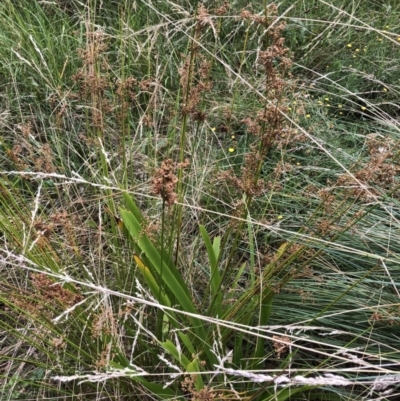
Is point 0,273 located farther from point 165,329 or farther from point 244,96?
point 244,96

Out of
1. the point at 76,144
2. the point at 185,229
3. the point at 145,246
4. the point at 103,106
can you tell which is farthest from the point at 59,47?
the point at 145,246

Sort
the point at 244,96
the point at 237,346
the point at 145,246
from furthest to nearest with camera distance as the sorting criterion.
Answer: the point at 244,96
the point at 237,346
the point at 145,246

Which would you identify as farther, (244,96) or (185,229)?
(244,96)

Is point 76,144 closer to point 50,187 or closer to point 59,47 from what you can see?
point 50,187

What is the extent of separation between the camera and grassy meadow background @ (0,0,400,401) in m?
1.21

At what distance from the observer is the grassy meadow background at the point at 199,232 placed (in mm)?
1213

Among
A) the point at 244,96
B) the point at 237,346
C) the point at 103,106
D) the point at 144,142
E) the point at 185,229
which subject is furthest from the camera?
the point at 244,96

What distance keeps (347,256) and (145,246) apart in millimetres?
803

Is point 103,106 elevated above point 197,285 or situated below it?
above

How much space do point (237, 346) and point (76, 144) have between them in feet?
4.31

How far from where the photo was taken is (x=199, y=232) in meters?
1.97

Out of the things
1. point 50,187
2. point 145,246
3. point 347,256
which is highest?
point 145,246

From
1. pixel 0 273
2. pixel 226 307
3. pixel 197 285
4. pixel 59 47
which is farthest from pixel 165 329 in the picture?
pixel 59 47

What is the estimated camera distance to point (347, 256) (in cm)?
181
